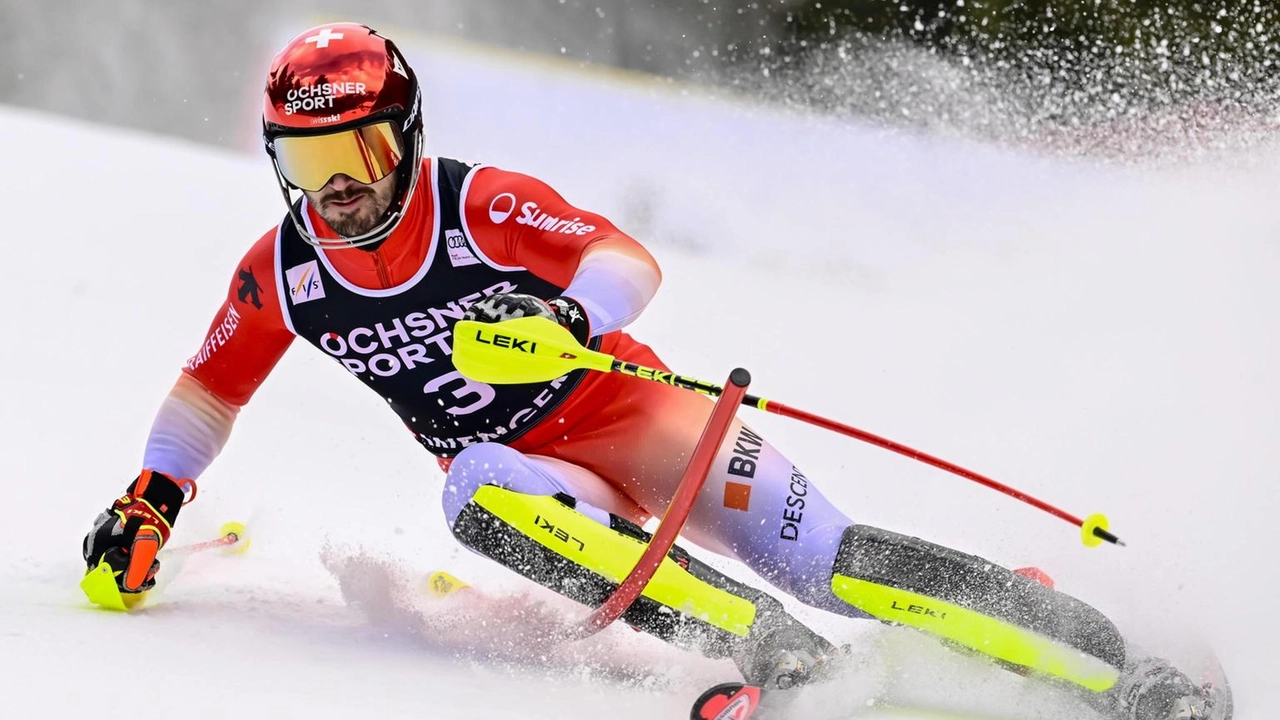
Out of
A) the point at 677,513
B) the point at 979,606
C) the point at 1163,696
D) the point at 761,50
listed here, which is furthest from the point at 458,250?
the point at 761,50

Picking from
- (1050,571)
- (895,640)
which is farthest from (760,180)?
(895,640)

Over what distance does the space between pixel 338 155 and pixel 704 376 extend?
10.5 ft

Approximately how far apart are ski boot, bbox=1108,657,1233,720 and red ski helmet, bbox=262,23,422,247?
69.7 inches

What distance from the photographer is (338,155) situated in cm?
284

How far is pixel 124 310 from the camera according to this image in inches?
235

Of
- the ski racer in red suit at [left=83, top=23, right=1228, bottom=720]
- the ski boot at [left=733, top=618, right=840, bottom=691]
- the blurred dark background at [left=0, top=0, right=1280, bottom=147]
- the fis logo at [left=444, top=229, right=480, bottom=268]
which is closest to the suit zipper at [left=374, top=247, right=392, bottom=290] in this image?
the ski racer in red suit at [left=83, top=23, right=1228, bottom=720]

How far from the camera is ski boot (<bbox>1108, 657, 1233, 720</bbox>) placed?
2562 mm

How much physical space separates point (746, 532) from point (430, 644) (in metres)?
0.74

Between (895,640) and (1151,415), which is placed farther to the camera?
(1151,415)

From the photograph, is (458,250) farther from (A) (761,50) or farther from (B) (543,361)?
(A) (761,50)

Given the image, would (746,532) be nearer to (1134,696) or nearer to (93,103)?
(1134,696)

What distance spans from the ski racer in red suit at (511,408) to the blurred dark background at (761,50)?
19.0 feet

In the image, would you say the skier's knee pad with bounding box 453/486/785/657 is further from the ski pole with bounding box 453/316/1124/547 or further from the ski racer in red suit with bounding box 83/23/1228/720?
the ski pole with bounding box 453/316/1124/547

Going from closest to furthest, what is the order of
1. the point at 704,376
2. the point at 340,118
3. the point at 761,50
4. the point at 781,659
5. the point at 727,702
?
the point at 727,702, the point at 781,659, the point at 340,118, the point at 704,376, the point at 761,50
